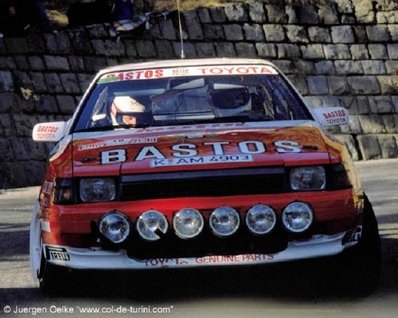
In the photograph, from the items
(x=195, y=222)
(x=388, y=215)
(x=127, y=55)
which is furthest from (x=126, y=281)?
(x=127, y=55)

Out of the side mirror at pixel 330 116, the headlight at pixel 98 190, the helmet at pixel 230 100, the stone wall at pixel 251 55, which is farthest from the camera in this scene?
the stone wall at pixel 251 55

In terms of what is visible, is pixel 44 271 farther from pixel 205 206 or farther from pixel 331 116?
pixel 331 116

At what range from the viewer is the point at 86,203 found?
6.73 meters

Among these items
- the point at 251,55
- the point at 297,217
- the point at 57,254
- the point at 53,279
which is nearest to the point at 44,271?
the point at 53,279

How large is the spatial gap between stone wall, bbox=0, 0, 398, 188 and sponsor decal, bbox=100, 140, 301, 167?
9699 mm

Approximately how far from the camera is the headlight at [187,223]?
6594 mm

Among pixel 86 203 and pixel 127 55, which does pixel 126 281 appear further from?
pixel 127 55

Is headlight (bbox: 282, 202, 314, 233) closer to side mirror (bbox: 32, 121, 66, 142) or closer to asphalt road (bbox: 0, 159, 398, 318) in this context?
asphalt road (bbox: 0, 159, 398, 318)

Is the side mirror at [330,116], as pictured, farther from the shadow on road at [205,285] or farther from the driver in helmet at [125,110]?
the driver in helmet at [125,110]

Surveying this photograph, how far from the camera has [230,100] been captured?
8.35 meters

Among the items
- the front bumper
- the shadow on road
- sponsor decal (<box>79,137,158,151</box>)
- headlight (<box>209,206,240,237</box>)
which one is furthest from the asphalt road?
sponsor decal (<box>79,137,158,151</box>)

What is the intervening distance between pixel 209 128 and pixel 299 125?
1.80 ft

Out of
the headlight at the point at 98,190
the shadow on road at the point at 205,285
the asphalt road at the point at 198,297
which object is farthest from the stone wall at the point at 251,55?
the headlight at the point at 98,190

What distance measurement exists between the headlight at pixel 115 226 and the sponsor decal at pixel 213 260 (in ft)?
0.64
